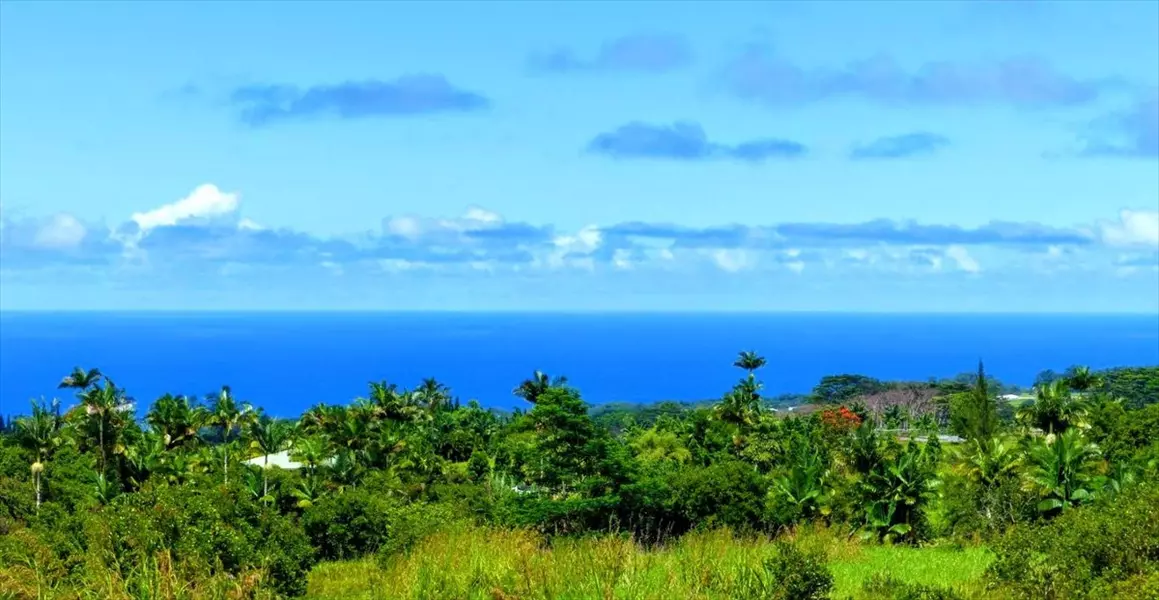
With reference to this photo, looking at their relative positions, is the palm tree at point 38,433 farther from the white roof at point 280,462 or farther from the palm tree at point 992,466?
the palm tree at point 992,466

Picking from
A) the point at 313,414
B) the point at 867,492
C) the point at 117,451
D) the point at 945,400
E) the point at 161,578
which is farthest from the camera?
the point at 945,400

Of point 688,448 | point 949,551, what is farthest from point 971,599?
point 688,448

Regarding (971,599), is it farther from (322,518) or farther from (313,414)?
(313,414)

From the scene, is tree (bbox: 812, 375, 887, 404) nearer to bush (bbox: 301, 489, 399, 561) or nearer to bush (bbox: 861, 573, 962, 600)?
bush (bbox: 301, 489, 399, 561)

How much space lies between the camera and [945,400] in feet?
372

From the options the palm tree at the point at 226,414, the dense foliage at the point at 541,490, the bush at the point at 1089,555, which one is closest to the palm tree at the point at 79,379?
the dense foliage at the point at 541,490

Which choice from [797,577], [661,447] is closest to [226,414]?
[661,447]

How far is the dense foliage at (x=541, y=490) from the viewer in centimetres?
1226

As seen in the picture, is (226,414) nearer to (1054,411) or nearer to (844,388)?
(1054,411)

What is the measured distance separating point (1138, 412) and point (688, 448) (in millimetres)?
21834

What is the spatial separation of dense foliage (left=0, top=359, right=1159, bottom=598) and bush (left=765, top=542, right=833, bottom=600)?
0.02m

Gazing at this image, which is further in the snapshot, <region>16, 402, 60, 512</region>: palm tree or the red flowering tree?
the red flowering tree

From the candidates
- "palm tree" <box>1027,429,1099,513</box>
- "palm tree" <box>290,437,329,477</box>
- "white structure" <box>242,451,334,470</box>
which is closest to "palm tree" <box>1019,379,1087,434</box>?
"palm tree" <box>1027,429,1099,513</box>

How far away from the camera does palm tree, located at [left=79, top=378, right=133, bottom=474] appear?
154ft
